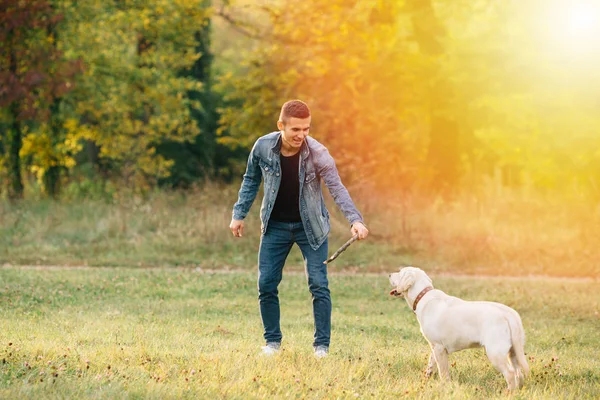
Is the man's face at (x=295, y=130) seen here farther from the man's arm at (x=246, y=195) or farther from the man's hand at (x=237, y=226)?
the man's hand at (x=237, y=226)

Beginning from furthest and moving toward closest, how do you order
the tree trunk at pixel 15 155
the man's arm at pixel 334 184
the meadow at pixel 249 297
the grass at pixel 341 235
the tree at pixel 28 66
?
1. the tree trunk at pixel 15 155
2. the tree at pixel 28 66
3. the grass at pixel 341 235
4. the man's arm at pixel 334 184
5. the meadow at pixel 249 297

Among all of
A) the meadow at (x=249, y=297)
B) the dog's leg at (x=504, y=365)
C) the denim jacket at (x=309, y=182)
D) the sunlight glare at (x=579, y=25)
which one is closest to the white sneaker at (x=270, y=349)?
the meadow at (x=249, y=297)

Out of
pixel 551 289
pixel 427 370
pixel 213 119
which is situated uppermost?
pixel 213 119

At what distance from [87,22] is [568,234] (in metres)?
14.3

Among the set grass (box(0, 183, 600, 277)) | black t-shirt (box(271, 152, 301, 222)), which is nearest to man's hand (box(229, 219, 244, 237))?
A: black t-shirt (box(271, 152, 301, 222))

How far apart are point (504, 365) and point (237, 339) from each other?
3.35 meters

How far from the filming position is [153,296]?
1271 centimetres

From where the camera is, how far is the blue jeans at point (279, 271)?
24.1 feet

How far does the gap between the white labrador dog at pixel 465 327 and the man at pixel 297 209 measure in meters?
0.75

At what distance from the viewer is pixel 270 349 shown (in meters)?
7.43

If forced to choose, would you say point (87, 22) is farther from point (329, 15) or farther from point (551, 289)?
point (551, 289)

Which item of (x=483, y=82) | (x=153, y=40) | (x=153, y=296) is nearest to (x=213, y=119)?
(x=153, y=40)

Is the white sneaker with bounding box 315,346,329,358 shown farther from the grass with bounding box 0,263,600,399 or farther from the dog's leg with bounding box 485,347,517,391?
the dog's leg with bounding box 485,347,517,391

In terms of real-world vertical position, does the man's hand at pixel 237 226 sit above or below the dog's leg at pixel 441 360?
above
